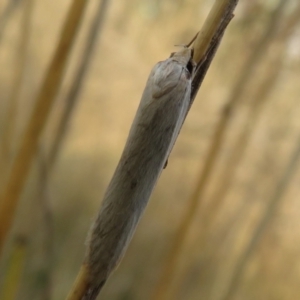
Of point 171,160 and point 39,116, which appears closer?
point 39,116

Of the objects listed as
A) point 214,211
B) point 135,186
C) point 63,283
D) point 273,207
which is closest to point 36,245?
point 63,283

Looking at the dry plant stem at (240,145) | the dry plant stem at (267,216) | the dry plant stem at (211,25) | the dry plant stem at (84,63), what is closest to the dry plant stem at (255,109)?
the dry plant stem at (240,145)

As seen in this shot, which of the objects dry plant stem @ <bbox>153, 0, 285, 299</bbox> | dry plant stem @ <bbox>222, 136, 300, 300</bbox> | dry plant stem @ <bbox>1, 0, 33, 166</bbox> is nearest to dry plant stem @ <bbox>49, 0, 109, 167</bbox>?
dry plant stem @ <bbox>1, 0, 33, 166</bbox>

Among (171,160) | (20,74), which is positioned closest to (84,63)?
(20,74)

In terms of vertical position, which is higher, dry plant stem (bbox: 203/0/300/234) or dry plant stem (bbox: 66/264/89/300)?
dry plant stem (bbox: 203/0/300/234)

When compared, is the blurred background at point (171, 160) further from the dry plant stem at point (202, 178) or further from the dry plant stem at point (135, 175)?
the dry plant stem at point (135, 175)

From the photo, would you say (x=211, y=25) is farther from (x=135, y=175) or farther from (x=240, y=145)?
(x=240, y=145)

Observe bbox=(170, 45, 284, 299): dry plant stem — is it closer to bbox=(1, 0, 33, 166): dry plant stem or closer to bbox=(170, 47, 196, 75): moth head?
bbox=(1, 0, 33, 166): dry plant stem

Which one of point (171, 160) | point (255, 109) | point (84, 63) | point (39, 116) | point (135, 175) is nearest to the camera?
point (135, 175)
